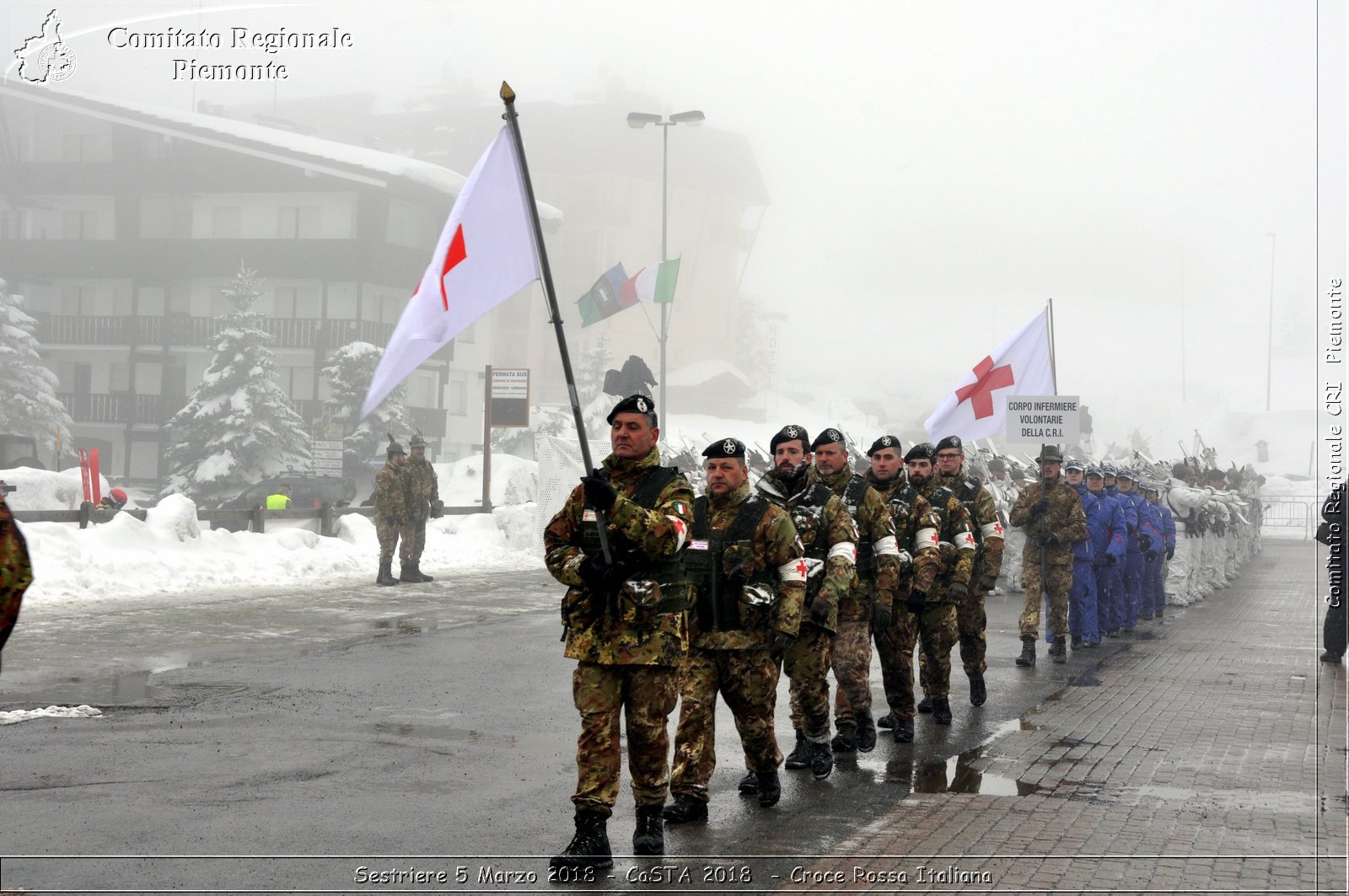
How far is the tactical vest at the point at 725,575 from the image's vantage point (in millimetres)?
6953

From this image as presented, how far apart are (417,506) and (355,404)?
30.8 m

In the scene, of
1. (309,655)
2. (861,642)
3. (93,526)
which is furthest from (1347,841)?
(93,526)

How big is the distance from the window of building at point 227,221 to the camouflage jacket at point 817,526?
2025 inches

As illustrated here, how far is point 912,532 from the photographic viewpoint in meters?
9.45

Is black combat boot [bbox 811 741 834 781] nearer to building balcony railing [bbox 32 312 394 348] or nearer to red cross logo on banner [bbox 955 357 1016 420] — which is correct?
red cross logo on banner [bbox 955 357 1016 420]

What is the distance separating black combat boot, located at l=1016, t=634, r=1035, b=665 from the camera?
43.8ft

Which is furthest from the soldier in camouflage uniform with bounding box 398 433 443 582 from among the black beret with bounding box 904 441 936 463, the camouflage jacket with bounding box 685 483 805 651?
the camouflage jacket with bounding box 685 483 805 651

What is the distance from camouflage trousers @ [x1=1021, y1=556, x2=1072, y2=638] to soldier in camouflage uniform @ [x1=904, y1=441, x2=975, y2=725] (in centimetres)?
402

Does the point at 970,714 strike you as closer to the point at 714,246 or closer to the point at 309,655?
the point at 309,655

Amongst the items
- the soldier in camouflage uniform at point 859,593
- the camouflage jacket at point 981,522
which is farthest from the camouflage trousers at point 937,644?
the soldier in camouflage uniform at point 859,593

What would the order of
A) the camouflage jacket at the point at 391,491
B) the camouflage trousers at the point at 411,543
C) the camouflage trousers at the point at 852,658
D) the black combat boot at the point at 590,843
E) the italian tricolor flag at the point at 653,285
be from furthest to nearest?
the italian tricolor flag at the point at 653,285 → the camouflage trousers at the point at 411,543 → the camouflage jacket at the point at 391,491 → the camouflage trousers at the point at 852,658 → the black combat boot at the point at 590,843

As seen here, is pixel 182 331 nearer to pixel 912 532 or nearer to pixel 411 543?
pixel 411 543

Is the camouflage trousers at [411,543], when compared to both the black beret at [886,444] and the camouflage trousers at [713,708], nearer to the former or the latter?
the black beret at [886,444]

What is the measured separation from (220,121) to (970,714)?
169 feet
